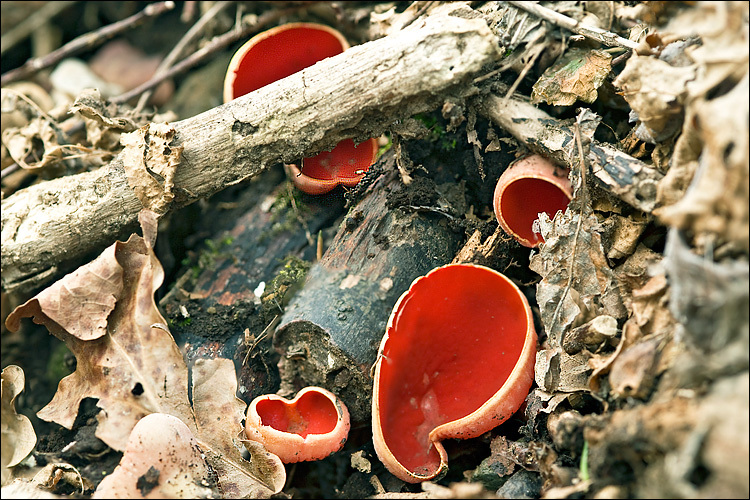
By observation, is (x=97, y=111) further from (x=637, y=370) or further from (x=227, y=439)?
(x=637, y=370)

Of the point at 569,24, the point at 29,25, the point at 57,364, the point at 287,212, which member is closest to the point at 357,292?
the point at 287,212

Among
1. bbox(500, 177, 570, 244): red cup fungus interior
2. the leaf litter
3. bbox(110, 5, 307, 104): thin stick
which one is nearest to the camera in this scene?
the leaf litter

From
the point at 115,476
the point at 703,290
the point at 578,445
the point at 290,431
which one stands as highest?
the point at 703,290

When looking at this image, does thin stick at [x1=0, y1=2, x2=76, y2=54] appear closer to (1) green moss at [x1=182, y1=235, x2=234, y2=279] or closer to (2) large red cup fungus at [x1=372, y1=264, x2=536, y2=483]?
(1) green moss at [x1=182, y1=235, x2=234, y2=279]

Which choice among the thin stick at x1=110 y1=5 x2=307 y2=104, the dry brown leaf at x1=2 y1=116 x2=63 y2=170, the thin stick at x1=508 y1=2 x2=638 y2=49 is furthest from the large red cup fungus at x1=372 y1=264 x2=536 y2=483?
the dry brown leaf at x1=2 y1=116 x2=63 y2=170

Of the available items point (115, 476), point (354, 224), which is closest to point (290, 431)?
point (115, 476)

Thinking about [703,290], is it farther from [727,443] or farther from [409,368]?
[409,368]
